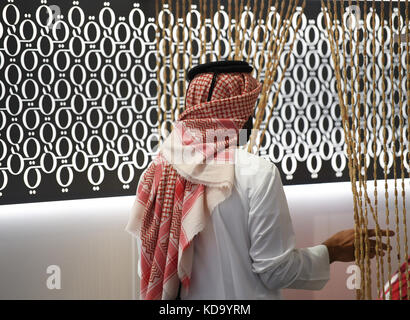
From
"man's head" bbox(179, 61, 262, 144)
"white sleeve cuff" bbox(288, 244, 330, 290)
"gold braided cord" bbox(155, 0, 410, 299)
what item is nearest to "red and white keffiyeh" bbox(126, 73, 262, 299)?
"man's head" bbox(179, 61, 262, 144)

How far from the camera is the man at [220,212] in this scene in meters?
1.43

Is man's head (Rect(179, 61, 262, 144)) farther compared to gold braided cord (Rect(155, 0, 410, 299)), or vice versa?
gold braided cord (Rect(155, 0, 410, 299))

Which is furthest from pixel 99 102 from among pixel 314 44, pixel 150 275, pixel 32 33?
pixel 150 275

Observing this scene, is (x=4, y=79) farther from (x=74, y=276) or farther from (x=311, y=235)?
(x=311, y=235)

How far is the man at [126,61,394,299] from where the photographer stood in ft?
4.68

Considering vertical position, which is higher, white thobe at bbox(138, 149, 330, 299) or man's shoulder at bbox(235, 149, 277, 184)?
man's shoulder at bbox(235, 149, 277, 184)

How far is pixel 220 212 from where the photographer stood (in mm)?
1451

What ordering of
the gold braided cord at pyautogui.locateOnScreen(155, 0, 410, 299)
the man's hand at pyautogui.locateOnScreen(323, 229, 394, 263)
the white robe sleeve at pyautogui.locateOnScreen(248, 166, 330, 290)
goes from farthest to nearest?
the gold braided cord at pyautogui.locateOnScreen(155, 0, 410, 299), the man's hand at pyautogui.locateOnScreen(323, 229, 394, 263), the white robe sleeve at pyautogui.locateOnScreen(248, 166, 330, 290)

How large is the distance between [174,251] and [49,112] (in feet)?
16.8

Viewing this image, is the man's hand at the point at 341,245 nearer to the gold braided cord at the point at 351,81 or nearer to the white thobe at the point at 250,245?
the white thobe at the point at 250,245

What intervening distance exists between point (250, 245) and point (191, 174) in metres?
0.24

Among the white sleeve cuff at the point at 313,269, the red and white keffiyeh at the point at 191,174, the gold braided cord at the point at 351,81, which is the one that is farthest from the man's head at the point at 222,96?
the gold braided cord at the point at 351,81

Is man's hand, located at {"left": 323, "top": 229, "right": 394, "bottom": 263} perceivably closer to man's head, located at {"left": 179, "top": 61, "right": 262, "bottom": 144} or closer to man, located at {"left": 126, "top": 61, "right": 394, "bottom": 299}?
man, located at {"left": 126, "top": 61, "right": 394, "bottom": 299}

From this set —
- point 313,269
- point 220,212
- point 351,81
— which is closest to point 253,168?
point 220,212
